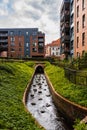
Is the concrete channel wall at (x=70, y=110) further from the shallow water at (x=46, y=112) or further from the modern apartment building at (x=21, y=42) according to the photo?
the modern apartment building at (x=21, y=42)

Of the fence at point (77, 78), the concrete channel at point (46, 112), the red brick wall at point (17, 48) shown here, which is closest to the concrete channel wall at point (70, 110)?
the concrete channel at point (46, 112)

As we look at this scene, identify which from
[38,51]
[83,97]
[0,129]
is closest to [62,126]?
[83,97]

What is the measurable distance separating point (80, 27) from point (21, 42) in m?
63.0

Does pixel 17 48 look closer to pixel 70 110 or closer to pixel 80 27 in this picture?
pixel 80 27

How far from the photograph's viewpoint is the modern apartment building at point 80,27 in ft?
150

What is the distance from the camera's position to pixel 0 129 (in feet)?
30.4

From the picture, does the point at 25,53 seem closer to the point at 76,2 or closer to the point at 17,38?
the point at 17,38

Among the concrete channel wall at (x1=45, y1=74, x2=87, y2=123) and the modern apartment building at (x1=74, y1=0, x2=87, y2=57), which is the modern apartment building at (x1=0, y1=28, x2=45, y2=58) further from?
the concrete channel wall at (x1=45, y1=74, x2=87, y2=123)

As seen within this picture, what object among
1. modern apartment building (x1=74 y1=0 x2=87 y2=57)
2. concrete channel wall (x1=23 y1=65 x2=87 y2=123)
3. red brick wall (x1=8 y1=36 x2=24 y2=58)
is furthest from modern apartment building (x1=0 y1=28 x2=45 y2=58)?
concrete channel wall (x1=23 y1=65 x2=87 y2=123)

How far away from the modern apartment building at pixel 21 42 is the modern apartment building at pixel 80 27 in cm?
5387

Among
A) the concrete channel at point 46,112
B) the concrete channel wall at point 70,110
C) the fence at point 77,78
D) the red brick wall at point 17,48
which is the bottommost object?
the concrete channel at point 46,112

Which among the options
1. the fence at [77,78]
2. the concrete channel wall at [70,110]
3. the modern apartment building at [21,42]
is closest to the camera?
the concrete channel wall at [70,110]

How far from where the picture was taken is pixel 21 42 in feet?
360

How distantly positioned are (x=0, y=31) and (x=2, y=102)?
9683 cm
